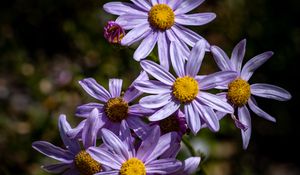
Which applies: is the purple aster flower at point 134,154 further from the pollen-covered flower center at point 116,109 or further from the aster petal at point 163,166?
the pollen-covered flower center at point 116,109

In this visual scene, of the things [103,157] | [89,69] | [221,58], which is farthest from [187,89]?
[89,69]

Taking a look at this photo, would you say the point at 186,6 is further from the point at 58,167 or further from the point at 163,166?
the point at 58,167

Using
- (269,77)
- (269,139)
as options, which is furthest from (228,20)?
(269,139)

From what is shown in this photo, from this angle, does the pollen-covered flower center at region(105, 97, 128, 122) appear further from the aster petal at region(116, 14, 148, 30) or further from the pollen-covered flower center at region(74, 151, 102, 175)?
the aster petal at region(116, 14, 148, 30)

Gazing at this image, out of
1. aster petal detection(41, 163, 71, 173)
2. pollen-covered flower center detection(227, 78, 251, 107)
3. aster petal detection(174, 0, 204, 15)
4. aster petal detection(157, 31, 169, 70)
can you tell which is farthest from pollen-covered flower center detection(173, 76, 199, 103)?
aster petal detection(41, 163, 71, 173)

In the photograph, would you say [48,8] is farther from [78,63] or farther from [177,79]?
[177,79]

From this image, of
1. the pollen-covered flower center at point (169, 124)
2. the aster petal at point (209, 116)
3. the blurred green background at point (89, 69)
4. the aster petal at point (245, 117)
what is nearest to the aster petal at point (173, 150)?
the pollen-covered flower center at point (169, 124)
